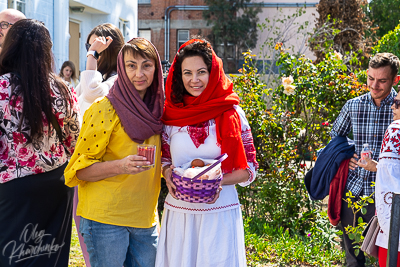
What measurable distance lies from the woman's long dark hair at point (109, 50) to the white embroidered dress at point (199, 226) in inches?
41.0

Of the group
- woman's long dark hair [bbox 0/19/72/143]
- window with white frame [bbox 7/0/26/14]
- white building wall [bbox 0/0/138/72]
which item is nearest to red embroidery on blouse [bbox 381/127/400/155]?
woman's long dark hair [bbox 0/19/72/143]

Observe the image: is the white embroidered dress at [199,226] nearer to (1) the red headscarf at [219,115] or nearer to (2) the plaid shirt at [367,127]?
(1) the red headscarf at [219,115]

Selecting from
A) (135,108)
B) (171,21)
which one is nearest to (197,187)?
(135,108)

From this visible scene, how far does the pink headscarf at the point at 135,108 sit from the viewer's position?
7.58 feet

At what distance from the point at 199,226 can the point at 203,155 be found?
0.41 m

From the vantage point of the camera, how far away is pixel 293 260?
403 cm

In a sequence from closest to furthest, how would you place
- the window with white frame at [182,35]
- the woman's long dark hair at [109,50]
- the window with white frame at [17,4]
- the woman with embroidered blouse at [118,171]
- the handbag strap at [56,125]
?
the woman with embroidered blouse at [118,171] → the handbag strap at [56,125] → the woman's long dark hair at [109,50] → the window with white frame at [17,4] → the window with white frame at [182,35]

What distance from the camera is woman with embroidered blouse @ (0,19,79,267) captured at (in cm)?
238

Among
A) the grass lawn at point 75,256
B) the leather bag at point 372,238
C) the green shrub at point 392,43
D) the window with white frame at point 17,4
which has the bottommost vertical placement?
the grass lawn at point 75,256

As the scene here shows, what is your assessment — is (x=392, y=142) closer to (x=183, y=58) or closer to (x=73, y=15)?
(x=183, y=58)

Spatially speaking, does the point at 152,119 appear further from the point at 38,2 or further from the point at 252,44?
the point at 252,44

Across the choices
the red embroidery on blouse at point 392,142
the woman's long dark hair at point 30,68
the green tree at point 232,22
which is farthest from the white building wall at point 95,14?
the green tree at point 232,22

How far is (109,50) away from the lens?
3203mm

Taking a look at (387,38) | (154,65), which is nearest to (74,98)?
(154,65)
